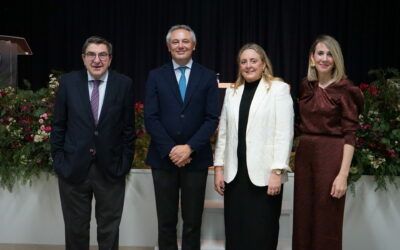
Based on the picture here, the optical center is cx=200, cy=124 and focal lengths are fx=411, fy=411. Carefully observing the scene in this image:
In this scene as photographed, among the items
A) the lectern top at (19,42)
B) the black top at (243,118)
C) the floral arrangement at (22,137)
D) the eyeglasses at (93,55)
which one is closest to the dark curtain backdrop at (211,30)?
the lectern top at (19,42)

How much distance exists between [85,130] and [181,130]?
587 millimetres

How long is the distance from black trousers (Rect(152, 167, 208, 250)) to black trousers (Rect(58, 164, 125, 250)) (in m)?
0.30

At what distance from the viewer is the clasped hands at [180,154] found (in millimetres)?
2412

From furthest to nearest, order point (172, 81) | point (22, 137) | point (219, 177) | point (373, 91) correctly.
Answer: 1. point (22, 137)
2. point (373, 91)
3. point (172, 81)
4. point (219, 177)

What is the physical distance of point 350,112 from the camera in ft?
7.28

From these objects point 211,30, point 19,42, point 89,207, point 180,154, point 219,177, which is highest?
point 211,30

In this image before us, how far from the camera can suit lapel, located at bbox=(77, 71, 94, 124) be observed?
8.27 feet

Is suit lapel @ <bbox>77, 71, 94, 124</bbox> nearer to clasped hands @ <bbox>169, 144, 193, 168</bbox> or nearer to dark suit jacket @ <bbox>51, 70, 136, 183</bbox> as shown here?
dark suit jacket @ <bbox>51, 70, 136, 183</bbox>

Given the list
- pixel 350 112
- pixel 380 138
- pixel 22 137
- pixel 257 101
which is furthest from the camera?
pixel 22 137

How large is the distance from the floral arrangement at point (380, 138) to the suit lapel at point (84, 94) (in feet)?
6.79

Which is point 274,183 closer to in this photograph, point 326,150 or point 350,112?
point 326,150

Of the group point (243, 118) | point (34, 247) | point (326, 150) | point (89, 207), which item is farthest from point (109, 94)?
point (34, 247)

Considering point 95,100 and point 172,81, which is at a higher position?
point 172,81

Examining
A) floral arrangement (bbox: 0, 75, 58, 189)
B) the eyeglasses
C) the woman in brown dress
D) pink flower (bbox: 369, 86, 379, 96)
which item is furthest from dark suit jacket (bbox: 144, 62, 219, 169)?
pink flower (bbox: 369, 86, 379, 96)
